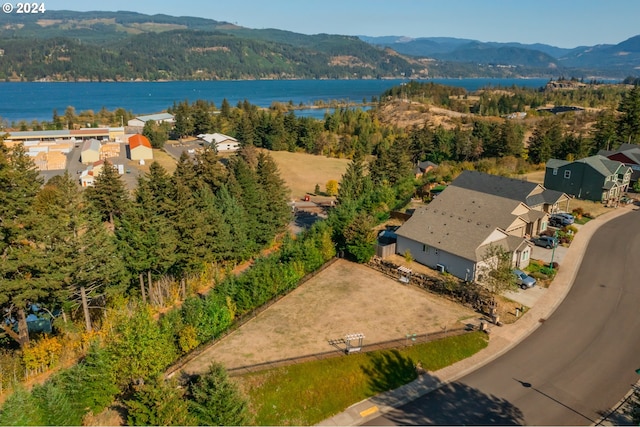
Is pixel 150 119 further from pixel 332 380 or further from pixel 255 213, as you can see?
pixel 332 380

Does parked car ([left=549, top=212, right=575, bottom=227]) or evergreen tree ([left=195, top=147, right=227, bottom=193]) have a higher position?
evergreen tree ([left=195, top=147, right=227, bottom=193])

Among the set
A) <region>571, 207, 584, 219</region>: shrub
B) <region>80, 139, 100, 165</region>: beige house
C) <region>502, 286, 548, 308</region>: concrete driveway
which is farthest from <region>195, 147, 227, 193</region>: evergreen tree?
<region>80, 139, 100, 165</region>: beige house

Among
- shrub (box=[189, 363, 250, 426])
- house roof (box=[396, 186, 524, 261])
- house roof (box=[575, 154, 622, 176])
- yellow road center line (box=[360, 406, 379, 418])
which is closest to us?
shrub (box=[189, 363, 250, 426])

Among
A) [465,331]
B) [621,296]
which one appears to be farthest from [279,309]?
[621,296]

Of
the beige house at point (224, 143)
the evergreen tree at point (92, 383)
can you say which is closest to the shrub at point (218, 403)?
the evergreen tree at point (92, 383)

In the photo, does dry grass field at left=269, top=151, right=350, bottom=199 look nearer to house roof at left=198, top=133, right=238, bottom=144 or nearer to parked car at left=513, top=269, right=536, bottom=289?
house roof at left=198, top=133, right=238, bottom=144

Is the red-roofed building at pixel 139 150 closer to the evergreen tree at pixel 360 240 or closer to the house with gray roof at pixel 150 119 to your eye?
the house with gray roof at pixel 150 119

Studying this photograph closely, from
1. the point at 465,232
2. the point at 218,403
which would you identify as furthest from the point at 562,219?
the point at 218,403
